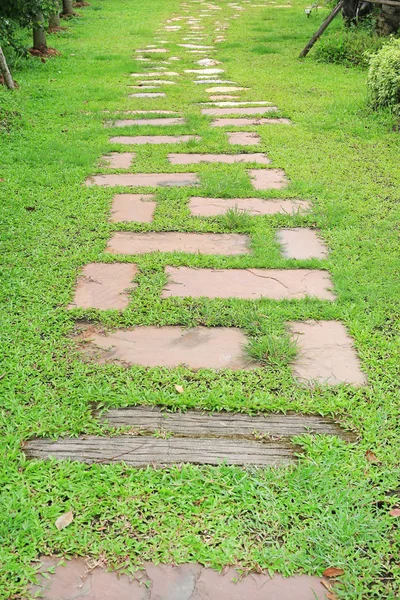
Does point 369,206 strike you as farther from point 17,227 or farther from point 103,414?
point 103,414

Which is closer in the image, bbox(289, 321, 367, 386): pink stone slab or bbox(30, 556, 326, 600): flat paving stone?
bbox(30, 556, 326, 600): flat paving stone

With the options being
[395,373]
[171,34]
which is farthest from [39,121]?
[171,34]

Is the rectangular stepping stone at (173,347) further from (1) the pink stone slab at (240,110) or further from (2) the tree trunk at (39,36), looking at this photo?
(2) the tree trunk at (39,36)

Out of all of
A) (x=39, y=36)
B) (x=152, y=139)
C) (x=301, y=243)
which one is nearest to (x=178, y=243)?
(x=301, y=243)

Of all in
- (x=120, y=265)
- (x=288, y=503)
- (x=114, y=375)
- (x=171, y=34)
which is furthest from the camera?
(x=171, y=34)

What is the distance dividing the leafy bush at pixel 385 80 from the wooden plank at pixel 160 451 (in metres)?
4.57

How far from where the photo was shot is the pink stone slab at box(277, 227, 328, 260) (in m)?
3.19

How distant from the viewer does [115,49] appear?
9.59 metres

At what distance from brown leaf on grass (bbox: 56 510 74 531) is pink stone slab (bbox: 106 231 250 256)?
1784mm

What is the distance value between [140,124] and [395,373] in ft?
13.5

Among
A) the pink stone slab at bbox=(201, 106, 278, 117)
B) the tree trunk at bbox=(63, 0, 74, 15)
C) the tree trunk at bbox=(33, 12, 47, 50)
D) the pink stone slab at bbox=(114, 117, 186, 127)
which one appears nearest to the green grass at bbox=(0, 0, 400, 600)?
the pink stone slab at bbox=(114, 117, 186, 127)

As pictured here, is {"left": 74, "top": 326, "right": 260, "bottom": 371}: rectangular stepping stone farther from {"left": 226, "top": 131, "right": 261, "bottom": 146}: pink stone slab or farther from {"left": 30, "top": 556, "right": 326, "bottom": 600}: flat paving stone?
{"left": 226, "top": 131, "right": 261, "bottom": 146}: pink stone slab

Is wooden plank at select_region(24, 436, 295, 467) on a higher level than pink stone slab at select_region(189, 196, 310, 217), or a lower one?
lower

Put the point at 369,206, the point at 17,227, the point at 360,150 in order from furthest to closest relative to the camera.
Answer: the point at 360,150 < the point at 369,206 < the point at 17,227
